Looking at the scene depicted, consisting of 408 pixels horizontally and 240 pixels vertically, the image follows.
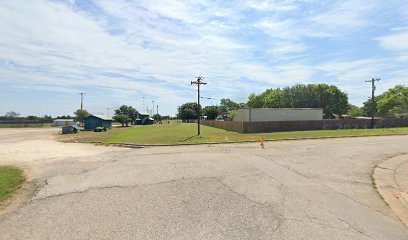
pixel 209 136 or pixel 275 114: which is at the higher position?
pixel 275 114

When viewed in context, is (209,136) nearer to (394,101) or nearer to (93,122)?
(93,122)

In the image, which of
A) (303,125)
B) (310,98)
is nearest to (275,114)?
(303,125)

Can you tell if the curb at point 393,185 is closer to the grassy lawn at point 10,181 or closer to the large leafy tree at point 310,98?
the grassy lawn at point 10,181

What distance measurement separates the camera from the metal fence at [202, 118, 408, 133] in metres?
43.0

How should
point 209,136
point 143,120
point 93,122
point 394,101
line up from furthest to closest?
point 143,120, point 394,101, point 93,122, point 209,136

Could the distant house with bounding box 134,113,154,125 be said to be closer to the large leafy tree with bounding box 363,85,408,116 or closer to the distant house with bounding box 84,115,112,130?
the distant house with bounding box 84,115,112,130

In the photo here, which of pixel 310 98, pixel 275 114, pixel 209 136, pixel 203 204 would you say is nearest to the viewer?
pixel 203 204

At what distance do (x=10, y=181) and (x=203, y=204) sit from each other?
874 cm

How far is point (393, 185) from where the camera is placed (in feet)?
38.0

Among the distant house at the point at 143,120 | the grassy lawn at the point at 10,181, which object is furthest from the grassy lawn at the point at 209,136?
the distant house at the point at 143,120

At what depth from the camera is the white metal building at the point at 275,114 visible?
160 feet

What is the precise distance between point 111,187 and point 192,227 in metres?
4.84

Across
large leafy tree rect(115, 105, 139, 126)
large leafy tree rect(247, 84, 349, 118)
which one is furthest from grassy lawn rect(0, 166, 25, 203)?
large leafy tree rect(115, 105, 139, 126)

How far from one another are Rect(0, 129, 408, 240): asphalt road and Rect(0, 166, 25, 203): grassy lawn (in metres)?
0.59
